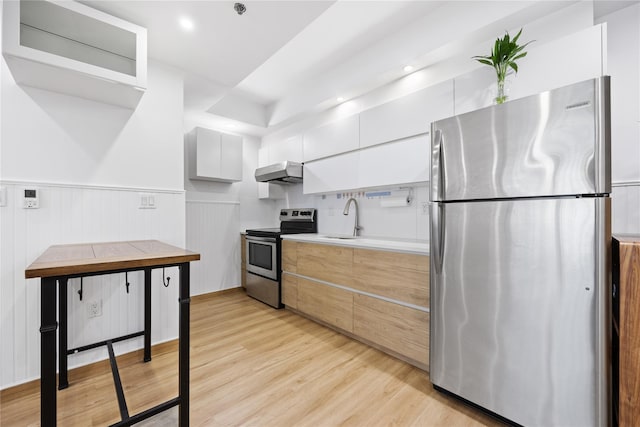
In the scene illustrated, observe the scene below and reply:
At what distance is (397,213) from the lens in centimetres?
257

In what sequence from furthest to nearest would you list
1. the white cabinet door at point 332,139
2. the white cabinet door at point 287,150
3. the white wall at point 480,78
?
the white cabinet door at point 287,150
the white cabinet door at point 332,139
the white wall at point 480,78

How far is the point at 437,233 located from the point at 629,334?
80cm

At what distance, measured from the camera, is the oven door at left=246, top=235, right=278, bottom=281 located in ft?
10.0

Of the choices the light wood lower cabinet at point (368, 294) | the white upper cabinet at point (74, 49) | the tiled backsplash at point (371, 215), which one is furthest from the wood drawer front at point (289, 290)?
the white upper cabinet at point (74, 49)

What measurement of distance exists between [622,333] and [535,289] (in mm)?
291

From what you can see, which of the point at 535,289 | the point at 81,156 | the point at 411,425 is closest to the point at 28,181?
the point at 81,156

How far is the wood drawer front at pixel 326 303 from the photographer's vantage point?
2.29 meters

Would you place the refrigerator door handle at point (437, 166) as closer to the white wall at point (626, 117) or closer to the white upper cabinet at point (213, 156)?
the white wall at point (626, 117)

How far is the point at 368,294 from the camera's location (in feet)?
6.97

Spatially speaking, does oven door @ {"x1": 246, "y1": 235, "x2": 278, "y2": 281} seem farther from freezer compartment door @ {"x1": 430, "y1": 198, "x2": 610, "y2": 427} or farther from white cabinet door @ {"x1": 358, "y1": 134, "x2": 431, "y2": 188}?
freezer compartment door @ {"x1": 430, "y1": 198, "x2": 610, "y2": 427}

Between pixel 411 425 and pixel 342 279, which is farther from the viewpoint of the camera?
pixel 342 279

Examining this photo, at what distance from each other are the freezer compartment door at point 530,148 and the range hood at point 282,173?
204cm

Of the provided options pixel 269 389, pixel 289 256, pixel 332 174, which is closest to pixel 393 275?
pixel 269 389

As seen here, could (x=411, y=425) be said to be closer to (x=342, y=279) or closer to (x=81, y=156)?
(x=342, y=279)
